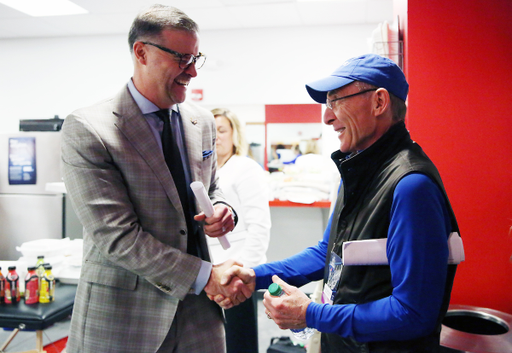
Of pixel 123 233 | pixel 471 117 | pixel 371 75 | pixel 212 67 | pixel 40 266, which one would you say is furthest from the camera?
pixel 212 67

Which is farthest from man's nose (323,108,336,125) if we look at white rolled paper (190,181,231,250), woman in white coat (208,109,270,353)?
woman in white coat (208,109,270,353)

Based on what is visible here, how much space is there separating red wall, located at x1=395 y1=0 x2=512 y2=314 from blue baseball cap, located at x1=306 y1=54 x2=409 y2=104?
82 cm

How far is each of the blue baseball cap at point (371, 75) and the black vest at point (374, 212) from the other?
0.38ft

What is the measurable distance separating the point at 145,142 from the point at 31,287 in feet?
5.56

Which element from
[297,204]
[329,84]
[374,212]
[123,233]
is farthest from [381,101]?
[297,204]

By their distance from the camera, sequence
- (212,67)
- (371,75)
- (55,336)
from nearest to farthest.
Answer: (371,75)
(55,336)
(212,67)

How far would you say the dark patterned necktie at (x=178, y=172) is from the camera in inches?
56.2

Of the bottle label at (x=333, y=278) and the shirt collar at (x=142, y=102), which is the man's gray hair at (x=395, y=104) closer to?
the bottle label at (x=333, y=278)

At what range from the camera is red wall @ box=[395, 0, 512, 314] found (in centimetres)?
185

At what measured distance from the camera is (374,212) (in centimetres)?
107

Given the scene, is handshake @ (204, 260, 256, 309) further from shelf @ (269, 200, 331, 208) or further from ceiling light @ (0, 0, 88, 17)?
ceiling light @ (0, 0, 88, 17)

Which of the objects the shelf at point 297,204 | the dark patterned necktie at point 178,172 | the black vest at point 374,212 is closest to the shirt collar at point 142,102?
the dark patterned necktie at point 178,172

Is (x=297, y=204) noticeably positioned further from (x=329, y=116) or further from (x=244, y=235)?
(x=329, y=116)

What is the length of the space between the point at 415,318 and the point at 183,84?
105 centimetres
